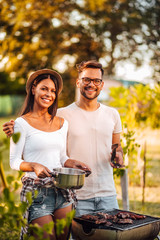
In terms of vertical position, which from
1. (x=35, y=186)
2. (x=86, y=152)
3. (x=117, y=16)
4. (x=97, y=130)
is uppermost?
(x=117, y=16)

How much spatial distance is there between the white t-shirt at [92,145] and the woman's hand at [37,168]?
891 mm

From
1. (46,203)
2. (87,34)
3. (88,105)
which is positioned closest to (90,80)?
(88,105)

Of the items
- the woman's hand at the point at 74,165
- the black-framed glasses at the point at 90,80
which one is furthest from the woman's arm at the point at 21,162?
the black-framed glasses at the point at 90,80

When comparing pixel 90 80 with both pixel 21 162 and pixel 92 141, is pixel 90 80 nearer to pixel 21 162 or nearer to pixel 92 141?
→ pixel 92 141

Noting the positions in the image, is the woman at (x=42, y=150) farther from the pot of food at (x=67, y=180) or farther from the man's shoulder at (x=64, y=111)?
the man's shoulder at (x=64, y=111)

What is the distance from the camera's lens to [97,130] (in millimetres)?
3367

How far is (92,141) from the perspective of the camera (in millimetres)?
3344

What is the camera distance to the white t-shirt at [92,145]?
330cm

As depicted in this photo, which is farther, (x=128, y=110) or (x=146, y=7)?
(x=146, y=7)

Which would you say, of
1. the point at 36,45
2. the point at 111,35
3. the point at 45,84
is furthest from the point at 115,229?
the point at 111,35

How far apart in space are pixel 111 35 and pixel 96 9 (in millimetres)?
1920

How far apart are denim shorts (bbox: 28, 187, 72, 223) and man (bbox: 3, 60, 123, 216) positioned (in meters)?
0.68

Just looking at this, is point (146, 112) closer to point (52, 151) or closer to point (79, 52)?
point (52, 151)

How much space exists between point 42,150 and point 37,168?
0.26m
